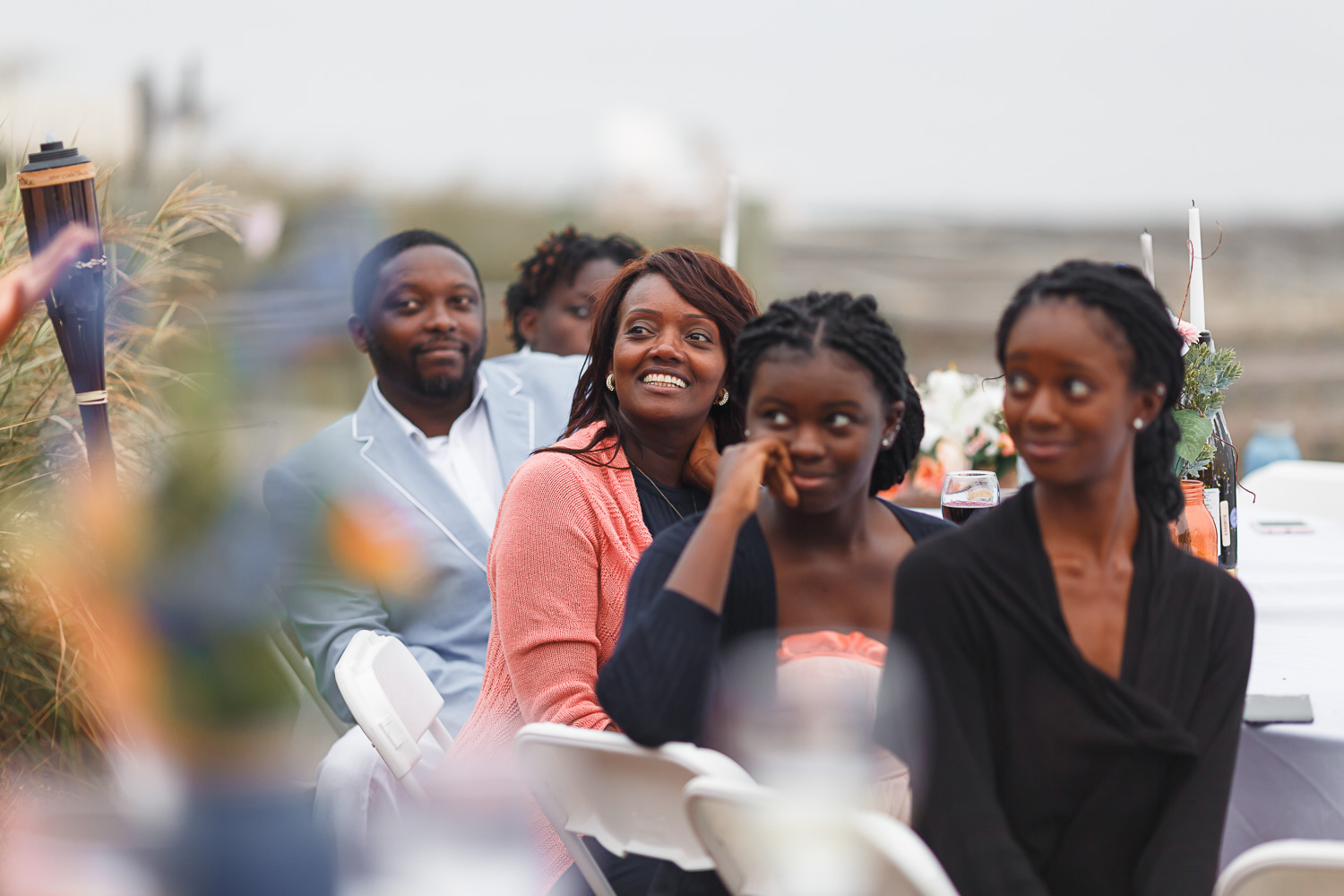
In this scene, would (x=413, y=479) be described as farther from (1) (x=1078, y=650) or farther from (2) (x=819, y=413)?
(1) (x=1078, y=650)

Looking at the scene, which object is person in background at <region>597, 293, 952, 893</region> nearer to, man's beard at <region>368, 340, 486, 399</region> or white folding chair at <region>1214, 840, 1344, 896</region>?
white folding chair at <region>1214, 840, 1344, 896</region>

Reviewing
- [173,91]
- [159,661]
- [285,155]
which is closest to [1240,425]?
[285,155]

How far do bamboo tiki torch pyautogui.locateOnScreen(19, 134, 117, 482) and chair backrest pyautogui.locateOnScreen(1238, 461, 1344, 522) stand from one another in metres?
3.21

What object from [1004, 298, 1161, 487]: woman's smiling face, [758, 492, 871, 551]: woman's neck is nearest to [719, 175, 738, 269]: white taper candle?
[758, 492, 871, 551]: woman's neck

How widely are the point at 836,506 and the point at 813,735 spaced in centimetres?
27

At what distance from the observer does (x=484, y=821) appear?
194cm

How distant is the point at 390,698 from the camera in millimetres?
1845

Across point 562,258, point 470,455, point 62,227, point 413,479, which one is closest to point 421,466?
point 413,479

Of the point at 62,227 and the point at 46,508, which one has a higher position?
the point at 62,227

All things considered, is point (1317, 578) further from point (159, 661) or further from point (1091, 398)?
point (159, 661)

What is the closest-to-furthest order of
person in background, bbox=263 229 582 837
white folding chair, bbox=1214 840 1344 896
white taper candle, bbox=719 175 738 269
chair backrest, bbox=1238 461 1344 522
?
white folding chair, bbox=1214 840 1344 896 < person in background, bbox=263 229 582 837 < white taper candle, bbox=719 175 738 269 < chair backrest, bbox=1238 461 1344 522

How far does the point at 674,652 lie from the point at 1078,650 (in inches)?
16.8

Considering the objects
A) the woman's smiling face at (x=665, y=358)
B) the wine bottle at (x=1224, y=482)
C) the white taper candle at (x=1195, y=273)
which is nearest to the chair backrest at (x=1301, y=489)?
the wine bottle at (x=1224, y=482)

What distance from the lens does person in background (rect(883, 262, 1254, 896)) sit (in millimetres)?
1081
